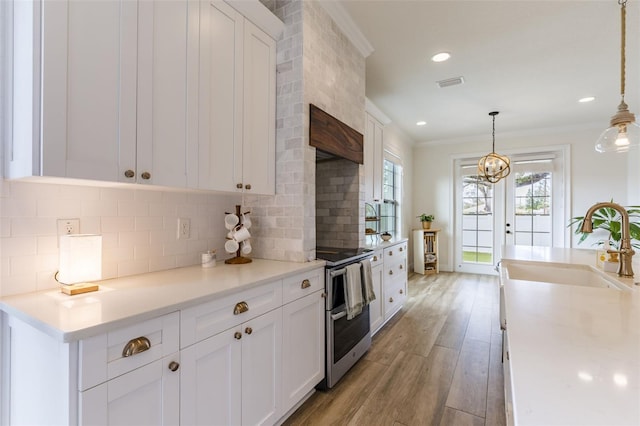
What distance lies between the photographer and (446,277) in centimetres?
570

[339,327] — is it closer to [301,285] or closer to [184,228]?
[301,285]

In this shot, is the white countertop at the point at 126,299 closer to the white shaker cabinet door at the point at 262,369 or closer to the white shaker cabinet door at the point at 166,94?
the white shaker cabinet door at the point at 262,369

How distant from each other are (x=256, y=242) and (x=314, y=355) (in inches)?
35.9

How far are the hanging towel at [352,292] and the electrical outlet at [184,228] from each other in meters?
1.14

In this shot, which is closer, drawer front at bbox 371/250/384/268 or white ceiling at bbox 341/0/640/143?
white ceiling at bbox 341/0/640/143

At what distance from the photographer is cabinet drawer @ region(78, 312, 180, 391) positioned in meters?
0.92

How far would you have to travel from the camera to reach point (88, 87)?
1.19 metres

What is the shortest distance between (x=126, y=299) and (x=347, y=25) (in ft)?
8.57

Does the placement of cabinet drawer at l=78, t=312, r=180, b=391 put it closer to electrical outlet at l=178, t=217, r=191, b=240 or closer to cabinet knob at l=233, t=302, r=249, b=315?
cabinet knob at l=233, t=302, r=249, b=315

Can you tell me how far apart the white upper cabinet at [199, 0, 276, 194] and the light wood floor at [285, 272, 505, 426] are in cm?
153

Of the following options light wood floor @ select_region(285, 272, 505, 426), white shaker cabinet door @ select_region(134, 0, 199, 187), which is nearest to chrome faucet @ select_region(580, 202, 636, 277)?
light wood floor @ select_region(285, 272, 505, 426)

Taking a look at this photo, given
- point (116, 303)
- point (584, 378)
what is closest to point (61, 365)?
point (116, 303)

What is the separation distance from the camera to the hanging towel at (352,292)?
7.36 feet

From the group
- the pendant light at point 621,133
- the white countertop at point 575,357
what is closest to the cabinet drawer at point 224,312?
the white countertop at point 575,357
